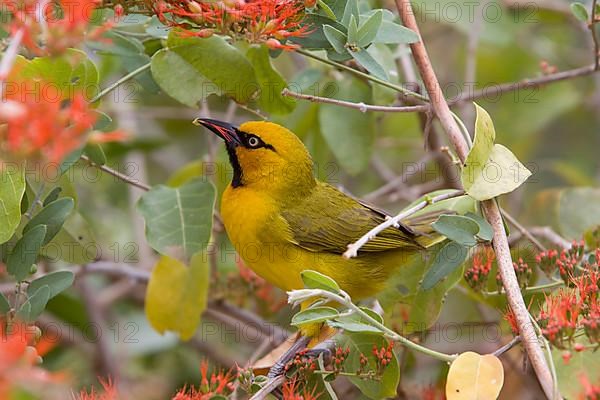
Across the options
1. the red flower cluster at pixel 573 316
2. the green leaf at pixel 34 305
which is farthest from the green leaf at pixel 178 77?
the red flower cluster at pixel 573 316

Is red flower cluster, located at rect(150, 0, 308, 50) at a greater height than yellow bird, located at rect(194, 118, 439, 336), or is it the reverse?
red flower cluster, located at rect(150, 0, 308, 50)

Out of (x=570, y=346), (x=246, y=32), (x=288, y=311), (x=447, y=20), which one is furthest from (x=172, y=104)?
(x=570, y=346)

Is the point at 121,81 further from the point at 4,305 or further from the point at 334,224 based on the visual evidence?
the point at 334,224

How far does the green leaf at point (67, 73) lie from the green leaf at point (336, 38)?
0.80 meters

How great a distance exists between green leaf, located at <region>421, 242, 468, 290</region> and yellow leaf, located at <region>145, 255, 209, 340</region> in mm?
1173

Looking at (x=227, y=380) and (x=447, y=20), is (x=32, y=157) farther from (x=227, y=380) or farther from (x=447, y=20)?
(x=447, y=20)

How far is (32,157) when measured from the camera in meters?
1.68

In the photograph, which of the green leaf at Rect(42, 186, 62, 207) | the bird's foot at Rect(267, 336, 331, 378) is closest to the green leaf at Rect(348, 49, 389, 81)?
the bird's foot at Rect(267, 336, 331, 378)

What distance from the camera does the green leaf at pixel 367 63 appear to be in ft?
9.66

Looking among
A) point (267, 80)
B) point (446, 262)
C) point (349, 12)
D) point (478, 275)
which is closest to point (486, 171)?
point (446, 262)

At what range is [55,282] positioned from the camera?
282 centimetres

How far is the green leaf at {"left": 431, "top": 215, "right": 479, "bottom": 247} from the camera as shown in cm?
276

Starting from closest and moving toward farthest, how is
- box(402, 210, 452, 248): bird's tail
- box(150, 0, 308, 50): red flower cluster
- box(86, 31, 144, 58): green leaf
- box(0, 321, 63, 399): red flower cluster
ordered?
box(0, 321, 63, 399): red flower cluster < box(150, 0, 308, 50): red flower cluster < box(86, 31, 144, 58): green leaf < box(402, 210, 452, 248): bird's tail

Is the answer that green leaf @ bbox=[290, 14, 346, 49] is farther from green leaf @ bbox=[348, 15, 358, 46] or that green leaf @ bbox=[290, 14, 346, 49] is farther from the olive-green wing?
the olive-green wing
